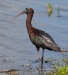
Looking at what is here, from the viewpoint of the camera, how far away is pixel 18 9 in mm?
17062

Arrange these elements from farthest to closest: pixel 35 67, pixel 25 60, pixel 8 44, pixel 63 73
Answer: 1. pixel 8 44
2. pixel 25 60
3. pixel 35 67
4. pixel 63 73

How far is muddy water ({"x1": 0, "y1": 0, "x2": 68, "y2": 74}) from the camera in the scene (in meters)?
11.0

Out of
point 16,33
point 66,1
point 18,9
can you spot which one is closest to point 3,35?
point 16,33

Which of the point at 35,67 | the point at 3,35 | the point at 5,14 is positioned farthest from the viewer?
the point at 5,14

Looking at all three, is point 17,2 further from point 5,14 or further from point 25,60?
point 25,60

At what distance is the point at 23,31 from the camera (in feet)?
46.6

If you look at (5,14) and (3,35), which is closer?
(3,35)

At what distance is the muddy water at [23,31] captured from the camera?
435 inches

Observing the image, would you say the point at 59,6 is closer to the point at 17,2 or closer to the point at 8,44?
the point at 17,2

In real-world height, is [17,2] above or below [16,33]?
above

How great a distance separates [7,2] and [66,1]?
91.2 inches

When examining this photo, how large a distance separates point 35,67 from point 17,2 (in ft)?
27.1

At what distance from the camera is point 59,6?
1688 centimetres

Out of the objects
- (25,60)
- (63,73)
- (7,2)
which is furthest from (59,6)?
(63,73)
